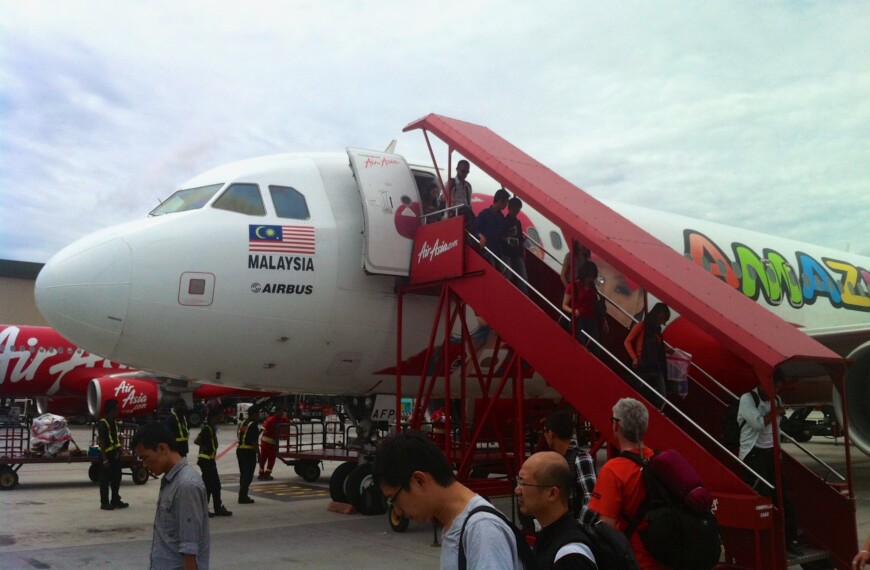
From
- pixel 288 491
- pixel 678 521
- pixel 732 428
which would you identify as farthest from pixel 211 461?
pixel 678 521

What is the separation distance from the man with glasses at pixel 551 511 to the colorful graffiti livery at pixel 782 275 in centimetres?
1005

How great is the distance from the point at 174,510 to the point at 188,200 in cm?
586

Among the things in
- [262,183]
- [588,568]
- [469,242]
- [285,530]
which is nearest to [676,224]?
[469,242]

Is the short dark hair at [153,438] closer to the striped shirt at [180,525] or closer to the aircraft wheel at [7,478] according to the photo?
the striped shirt at [180,525]

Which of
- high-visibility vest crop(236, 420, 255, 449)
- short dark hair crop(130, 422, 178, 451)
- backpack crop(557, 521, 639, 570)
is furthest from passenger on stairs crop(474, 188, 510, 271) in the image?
backpack crop(557, 521, 639, 570)

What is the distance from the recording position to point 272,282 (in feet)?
28.0

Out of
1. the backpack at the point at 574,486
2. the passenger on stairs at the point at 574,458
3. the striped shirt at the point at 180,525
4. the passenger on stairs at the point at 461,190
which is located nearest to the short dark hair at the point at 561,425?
the passenger on stairs at the point at 574,458

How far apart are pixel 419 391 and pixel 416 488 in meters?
7.00

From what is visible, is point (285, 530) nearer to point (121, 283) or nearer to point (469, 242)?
point (121, 283)

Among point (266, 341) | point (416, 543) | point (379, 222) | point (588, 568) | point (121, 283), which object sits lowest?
point (416, 543)

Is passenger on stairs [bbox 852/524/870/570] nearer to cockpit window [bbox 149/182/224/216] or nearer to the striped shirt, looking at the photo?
the striped shirt

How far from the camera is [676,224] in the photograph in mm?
12586

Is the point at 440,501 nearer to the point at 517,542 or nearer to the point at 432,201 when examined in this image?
the point at 517,542

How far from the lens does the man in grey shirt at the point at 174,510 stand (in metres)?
3.83
